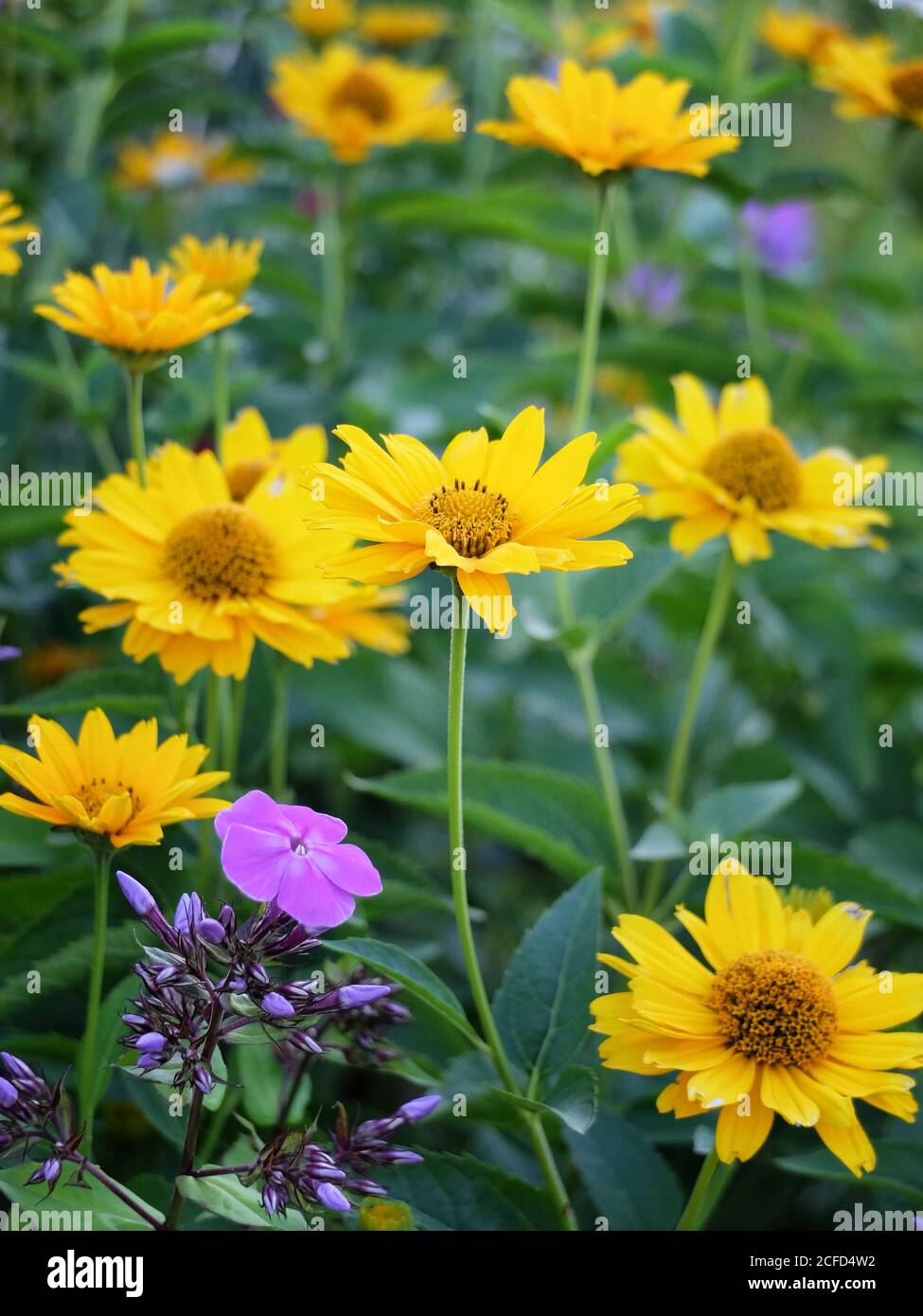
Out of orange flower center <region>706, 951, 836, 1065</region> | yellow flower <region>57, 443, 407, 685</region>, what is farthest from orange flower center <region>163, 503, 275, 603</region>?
orange flower center <region>706, 951, 836, 1065</region>

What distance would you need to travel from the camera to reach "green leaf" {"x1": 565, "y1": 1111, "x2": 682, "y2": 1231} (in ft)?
2.30

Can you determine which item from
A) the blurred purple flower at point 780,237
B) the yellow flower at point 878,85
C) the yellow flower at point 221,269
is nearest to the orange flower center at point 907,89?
the yellow flower at point 878,85

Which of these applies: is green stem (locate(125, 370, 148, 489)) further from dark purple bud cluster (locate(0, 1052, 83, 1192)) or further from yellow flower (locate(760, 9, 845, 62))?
yellow flower (locate(760, 9, 845, 62))

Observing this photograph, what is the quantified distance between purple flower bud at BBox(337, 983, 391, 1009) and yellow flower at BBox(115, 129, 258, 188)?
1.18 metres

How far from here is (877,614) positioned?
130cm

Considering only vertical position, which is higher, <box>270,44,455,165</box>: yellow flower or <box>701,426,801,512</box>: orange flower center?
<box>270,44,455,165</box>: yellow flower

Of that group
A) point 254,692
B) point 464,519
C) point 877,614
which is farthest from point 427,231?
point 464,519

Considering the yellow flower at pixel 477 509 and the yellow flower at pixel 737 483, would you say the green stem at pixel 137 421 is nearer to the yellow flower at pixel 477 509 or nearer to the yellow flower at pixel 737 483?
the yellow flower at pixel 477 509

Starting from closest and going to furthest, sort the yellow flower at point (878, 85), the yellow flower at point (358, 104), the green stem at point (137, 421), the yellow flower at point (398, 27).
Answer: the green stem at point (137, 421) < the yellow flower at point (878, 85) < the yellow flower at point (358, 104) < the yellow flower at point (398, 27)

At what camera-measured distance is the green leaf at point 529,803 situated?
0.80 meters

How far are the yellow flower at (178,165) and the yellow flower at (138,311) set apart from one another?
0.84m

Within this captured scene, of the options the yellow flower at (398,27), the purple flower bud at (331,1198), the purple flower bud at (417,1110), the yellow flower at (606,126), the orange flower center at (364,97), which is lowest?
the purple flower bud at (331,1198)

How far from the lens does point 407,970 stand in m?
0.61
